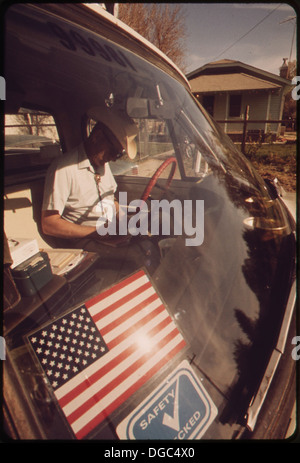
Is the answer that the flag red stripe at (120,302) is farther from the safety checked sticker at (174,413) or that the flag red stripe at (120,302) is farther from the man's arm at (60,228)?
Answer: the man's arm at (60,228)

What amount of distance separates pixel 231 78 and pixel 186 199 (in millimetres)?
20750

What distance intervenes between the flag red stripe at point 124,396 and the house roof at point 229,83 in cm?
2002

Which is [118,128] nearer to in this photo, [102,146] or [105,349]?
[102,146]

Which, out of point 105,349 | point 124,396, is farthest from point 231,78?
point 124,396

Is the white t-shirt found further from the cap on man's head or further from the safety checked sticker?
the safety checked sticker

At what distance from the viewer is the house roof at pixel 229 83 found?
59.5 ft

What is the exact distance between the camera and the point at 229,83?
18.8 m

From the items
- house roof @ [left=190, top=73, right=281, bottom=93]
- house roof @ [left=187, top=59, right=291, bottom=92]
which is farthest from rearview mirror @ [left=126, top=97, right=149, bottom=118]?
house roof @ [left=187, top=59, right=291, bottom=92]

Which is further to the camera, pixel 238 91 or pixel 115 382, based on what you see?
pixel 238 91

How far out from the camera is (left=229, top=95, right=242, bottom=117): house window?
65.0 feet

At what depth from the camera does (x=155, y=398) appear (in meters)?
1.08

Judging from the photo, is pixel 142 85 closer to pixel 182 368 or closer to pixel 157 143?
pixel 157 143
